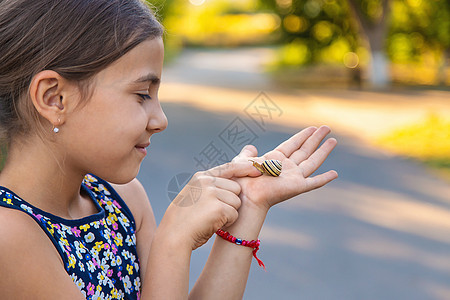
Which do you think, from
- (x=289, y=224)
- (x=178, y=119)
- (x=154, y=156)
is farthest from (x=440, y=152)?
(x=178, y=119)

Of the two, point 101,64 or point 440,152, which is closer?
point 101,64

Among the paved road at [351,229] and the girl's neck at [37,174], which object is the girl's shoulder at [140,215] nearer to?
the girl's neck at [37,174]

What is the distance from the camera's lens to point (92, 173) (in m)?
1.26

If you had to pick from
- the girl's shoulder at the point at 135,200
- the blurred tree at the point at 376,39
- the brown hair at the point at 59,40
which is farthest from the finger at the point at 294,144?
the blurred tree at the point at 376,39

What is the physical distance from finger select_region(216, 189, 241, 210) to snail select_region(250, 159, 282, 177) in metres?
0.11

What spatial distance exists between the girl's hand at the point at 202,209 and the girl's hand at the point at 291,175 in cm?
5

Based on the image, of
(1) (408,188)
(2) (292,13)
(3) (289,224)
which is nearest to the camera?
(3) (289,224)

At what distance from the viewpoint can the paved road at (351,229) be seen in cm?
343

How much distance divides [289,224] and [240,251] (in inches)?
121

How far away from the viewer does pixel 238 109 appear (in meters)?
8.88

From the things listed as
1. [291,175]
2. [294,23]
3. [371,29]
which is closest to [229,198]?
[291,175]

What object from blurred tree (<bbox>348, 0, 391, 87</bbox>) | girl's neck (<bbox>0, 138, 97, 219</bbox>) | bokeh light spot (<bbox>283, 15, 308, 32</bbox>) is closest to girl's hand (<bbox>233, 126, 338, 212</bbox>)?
girl's neck (<bbox>0, 138, 97, 219</bbox>)

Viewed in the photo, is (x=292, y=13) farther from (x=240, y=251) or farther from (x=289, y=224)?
(x=240, y=251)

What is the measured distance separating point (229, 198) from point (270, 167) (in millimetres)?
135
